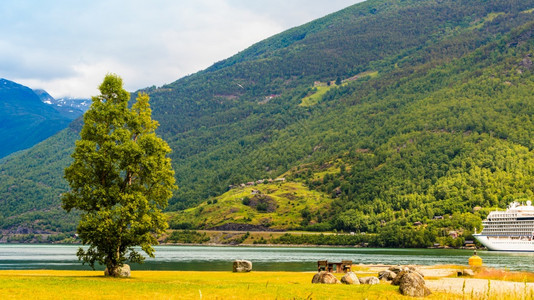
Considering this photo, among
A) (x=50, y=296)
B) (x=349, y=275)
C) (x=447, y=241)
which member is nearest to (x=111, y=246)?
(x=50, y=296)

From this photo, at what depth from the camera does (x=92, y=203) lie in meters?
49.0

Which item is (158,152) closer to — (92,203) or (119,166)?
(119,166)

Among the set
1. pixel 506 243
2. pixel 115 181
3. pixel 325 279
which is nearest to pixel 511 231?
pixel 506 243

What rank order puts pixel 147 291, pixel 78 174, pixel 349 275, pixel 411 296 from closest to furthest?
pixel 411 296
pixel 147 291
pixel 349 275
pixel 78 174

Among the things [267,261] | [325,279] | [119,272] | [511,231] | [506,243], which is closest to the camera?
[325,279]

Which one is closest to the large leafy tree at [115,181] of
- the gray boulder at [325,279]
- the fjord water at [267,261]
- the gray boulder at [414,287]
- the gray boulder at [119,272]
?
the gray boulder at [119,272]

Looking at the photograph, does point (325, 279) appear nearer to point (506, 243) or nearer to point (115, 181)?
point (115, 181)

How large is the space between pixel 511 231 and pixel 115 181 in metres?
163

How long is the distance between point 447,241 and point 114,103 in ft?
529

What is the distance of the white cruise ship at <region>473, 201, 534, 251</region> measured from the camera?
182125 mm

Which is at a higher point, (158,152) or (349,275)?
(158,152)

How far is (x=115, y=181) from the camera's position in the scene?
166 ft

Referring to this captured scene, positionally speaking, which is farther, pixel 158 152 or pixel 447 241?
pixel 447 241

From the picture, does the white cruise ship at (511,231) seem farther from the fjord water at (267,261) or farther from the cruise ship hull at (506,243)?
the fjord water at (267,261)
